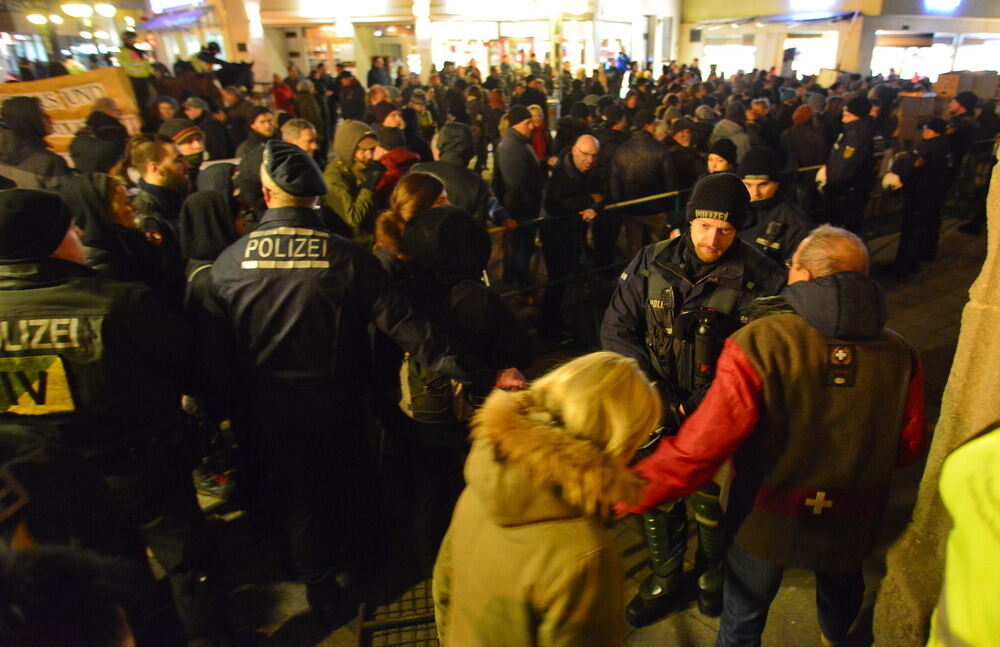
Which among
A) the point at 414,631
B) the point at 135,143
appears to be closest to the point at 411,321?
the point at 414,631

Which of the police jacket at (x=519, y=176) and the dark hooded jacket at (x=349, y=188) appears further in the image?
the police jacket at (x=519, y=176)

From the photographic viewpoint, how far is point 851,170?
727 centimetres

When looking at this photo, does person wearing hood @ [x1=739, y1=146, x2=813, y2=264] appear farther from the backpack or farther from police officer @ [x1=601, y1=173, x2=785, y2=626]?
the backpack

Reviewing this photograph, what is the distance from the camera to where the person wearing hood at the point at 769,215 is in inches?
157

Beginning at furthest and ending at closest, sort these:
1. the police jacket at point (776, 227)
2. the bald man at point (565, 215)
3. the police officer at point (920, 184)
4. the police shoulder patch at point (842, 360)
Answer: the police officer at point (920, 184), the bald man at point (565, 215), the police jacket at point (776, 227), the police shoulder patch at point (842, 360)

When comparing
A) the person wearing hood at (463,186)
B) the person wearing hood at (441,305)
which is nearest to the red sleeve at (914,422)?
the person wearing hood at (441,305)

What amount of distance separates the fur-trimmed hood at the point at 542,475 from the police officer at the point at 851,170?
7203mm

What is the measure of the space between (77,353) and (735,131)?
7.69m

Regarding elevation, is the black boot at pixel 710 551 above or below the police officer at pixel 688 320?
below

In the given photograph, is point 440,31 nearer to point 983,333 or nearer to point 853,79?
Answer: point 853,79

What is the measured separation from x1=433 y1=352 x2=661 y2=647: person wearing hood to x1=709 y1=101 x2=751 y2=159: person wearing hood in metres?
5.23

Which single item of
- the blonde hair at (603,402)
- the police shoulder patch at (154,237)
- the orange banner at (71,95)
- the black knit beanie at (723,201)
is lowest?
the police shoulder patch at (154,237)

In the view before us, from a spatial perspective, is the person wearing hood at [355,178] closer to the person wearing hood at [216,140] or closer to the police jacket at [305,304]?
the police jacket at [305,304]

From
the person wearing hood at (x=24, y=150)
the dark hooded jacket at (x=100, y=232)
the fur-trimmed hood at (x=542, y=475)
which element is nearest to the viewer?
the fur-trimmed hood at (x=542, y=475)
